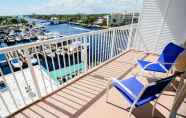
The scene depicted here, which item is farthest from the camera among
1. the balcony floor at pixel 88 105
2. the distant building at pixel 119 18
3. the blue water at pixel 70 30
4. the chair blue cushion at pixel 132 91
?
the blue water at pixel 70 30

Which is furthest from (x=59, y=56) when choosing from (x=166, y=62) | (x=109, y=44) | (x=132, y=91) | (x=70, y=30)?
(x=70, y=30)

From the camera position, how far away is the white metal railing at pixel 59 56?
220 centimetres

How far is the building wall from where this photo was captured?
4219mm

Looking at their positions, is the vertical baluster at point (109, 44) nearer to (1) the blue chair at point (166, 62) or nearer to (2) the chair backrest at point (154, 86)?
(1) the blue chair at point (166, 62)

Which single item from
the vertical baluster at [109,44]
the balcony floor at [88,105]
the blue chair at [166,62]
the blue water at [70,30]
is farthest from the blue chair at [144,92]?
the blue water at [70,30]

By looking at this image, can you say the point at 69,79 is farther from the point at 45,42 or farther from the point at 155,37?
the point at 155,37

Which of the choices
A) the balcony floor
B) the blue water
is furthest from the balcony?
the blue water

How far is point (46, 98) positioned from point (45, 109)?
315mm

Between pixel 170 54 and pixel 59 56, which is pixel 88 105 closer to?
pixel 59 56

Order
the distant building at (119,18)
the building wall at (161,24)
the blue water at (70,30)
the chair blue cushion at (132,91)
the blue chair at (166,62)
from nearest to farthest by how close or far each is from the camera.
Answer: the chair blue cushion at (132,91) → the blue chair at (166,62) → the building wall at (161,24) → the distant building at (119,18) → the blue water at (70,30)

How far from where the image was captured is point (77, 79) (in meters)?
3.28

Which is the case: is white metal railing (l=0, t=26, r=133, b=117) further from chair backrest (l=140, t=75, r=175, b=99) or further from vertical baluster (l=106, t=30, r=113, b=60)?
chair backrest (l=140, t=75, r=175, b=99)

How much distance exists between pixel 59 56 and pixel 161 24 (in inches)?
146


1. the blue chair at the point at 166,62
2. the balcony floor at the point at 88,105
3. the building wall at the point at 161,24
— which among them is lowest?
the balcony floor at the point at 88,105
